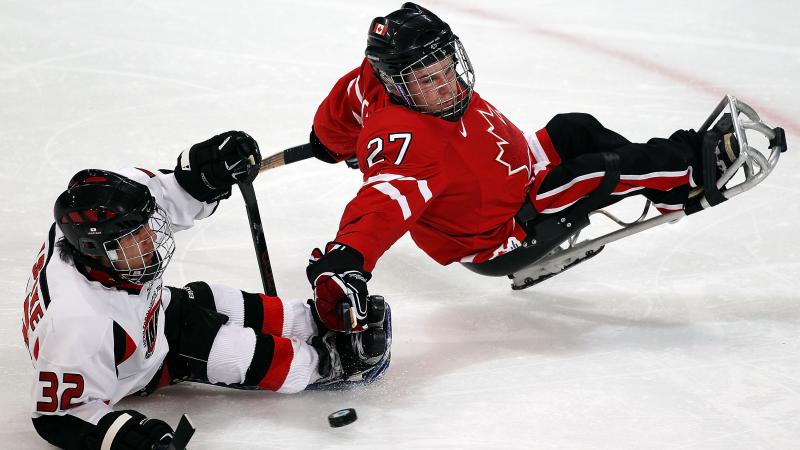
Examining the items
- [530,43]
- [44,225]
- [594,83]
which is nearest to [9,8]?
[44,225]

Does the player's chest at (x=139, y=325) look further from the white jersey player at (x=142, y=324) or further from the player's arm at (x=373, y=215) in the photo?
the player's arm at (x=373, y=215)

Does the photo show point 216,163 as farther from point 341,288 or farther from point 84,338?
point 84,338

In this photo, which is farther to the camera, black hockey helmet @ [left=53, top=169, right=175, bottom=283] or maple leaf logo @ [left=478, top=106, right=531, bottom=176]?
maple leaf logo @ [left=478, top=106, right=531, bottom=176]

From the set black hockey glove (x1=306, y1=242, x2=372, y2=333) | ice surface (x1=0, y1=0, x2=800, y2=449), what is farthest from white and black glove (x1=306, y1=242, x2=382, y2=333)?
ice surface (x1=0, y1=0, x2=800, y2=449)

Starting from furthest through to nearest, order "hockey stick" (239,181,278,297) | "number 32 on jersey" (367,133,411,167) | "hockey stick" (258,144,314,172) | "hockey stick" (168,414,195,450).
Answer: "hockey stick" (258,144,314,172) < "hockey stick" (239,181,278,297) < "number 32 on jersey" (367,133,411,167) < "hockey stick" (168,414,195,450)

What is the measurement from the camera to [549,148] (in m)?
3.85

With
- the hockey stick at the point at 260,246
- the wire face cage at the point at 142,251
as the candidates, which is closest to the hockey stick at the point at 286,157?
the hockey stick at the point at 260,246

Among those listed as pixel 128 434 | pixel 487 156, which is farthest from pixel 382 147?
pixel 128 434

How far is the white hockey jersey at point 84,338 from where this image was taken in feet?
9.00

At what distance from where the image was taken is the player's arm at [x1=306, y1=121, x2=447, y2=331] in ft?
9.87

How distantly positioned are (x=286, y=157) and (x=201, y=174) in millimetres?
800

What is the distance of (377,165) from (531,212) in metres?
0.67

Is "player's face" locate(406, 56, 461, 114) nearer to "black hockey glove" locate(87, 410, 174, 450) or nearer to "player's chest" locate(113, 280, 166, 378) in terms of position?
"player's chest" locate(113, 280, 166, 378)

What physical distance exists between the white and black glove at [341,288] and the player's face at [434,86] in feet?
1.86
